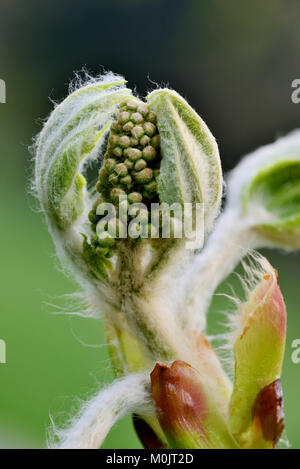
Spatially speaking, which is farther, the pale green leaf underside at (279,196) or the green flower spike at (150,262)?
the pale green leaf underside at (279,196)

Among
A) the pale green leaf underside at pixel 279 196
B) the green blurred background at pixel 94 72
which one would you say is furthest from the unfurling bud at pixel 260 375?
the green blurred background at pixel 94 72

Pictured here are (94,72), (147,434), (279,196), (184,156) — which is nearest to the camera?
(184,156)

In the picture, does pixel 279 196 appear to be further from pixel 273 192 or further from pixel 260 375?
pixel 260 375

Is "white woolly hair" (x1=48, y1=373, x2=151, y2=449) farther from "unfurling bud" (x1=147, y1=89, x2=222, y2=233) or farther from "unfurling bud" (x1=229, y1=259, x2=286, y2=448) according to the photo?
"unfurling bud" (x1=147, y1=89, x2=222, y2=233)

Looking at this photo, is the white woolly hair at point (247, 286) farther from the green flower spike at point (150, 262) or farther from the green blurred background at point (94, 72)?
the green blurred background at point (94, 72)

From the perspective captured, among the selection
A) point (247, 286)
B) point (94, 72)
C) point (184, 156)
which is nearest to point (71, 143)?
point (184, 156)

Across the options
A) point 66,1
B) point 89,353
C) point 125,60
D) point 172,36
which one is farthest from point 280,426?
point 66,1
